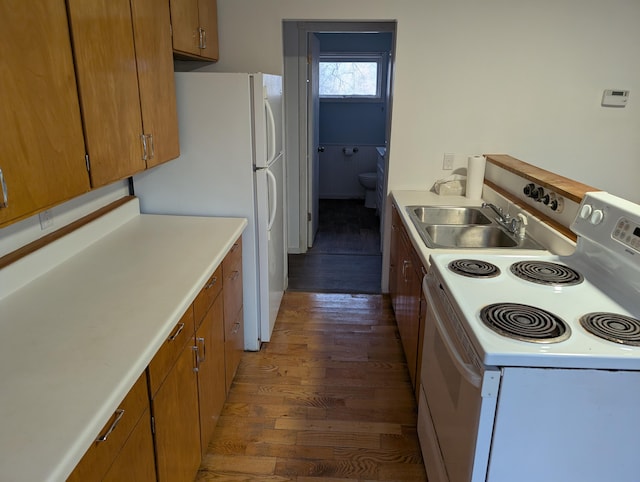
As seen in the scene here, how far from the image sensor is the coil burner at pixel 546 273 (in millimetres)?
1703

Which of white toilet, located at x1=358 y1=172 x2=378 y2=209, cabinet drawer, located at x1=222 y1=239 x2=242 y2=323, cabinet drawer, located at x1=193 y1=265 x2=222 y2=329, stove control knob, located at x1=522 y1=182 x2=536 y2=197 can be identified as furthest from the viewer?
white toilet, located at x1=358 y1=172 x2=378 y2=209

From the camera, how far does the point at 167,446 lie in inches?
63.1

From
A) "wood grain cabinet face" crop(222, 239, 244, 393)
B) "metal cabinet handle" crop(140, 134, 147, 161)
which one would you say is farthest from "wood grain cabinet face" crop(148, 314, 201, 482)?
"metal cabinet handle" crop(140, 134, 147, 161)

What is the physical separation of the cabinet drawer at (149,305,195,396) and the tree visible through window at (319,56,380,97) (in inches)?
226

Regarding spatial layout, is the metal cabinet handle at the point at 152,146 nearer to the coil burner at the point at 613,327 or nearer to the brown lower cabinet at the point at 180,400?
the brown lower cabinet at the point at 180,400

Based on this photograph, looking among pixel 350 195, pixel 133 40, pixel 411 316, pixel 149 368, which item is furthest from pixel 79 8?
pixel 350 195

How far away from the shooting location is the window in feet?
22.4

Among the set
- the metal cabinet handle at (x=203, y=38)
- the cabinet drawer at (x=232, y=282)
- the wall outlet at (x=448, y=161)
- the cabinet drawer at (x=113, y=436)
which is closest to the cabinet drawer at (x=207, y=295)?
the cabinet drawer at (x=232, y=282)

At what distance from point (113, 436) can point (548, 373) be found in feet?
3.63

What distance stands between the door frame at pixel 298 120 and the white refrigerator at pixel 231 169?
137cm

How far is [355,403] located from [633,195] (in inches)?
104

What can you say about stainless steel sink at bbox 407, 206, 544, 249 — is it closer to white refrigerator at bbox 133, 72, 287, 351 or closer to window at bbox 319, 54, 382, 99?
white refrigerator at bbox 133, 72, 287, 351

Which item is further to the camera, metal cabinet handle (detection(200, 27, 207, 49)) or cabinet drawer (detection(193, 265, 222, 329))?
metal cabinet handle (detection(200, 27, 207, 49))

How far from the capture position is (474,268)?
5.97 feet
